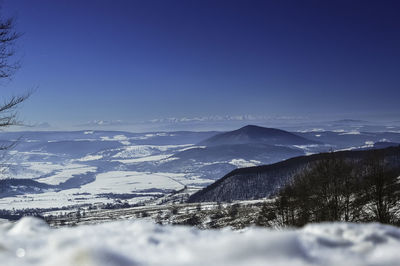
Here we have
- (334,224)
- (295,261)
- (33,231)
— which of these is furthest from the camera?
(33,231)

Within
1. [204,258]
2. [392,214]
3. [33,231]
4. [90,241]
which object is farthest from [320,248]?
[392,214]

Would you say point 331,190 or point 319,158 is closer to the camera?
point 331,190

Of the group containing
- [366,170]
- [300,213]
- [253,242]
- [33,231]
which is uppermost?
[253,242]

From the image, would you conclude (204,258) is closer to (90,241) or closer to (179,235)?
(179,235)

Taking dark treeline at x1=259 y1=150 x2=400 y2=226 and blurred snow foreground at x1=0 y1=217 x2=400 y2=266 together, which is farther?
dark treeline at x1=259 y1=150 x2=400 y2=226

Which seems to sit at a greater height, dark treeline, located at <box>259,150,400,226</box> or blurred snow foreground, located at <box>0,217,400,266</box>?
blurred snow foreground, located at <box>0,217,400,266</box>
